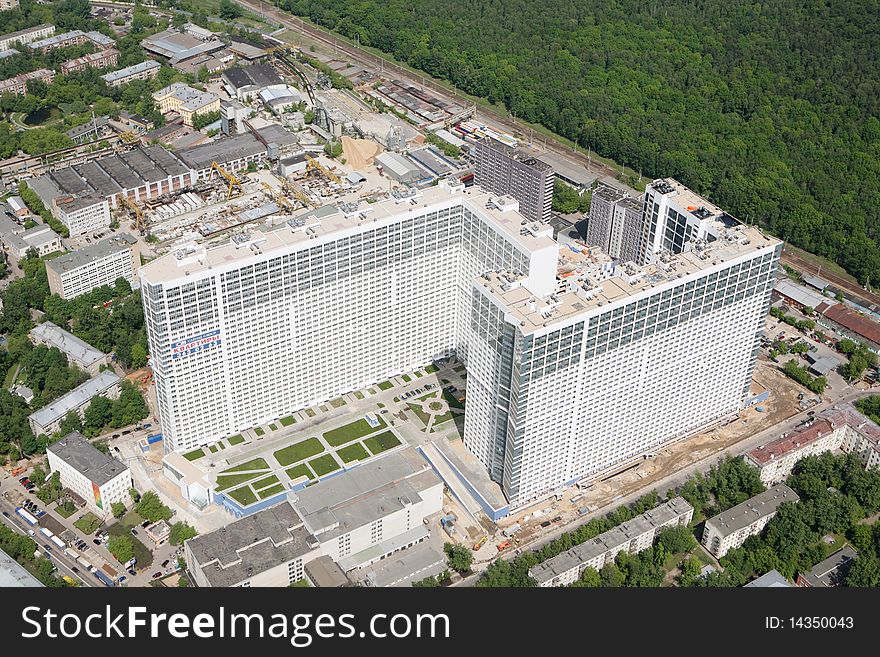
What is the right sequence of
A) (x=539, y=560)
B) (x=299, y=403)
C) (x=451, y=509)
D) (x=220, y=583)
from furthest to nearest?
(x=299, y=403) < (x=451, y=509) < (x=539, y=560) < (x=220, y=583)

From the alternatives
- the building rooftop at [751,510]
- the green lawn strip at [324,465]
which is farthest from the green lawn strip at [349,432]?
the building rooftop at [751,510]

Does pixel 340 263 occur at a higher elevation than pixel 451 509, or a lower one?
higher

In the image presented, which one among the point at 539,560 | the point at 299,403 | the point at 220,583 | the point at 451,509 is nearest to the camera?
the point at 220,583

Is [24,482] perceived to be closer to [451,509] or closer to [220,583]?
[220,583]

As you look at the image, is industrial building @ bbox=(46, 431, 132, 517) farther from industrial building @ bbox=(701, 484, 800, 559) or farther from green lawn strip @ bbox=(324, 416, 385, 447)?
industrial building @ bbox=(701, 484, 800, 559)

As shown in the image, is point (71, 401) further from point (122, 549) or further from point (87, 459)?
point (122, 549)

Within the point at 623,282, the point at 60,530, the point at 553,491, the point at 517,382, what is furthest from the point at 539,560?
the point at 60,530
